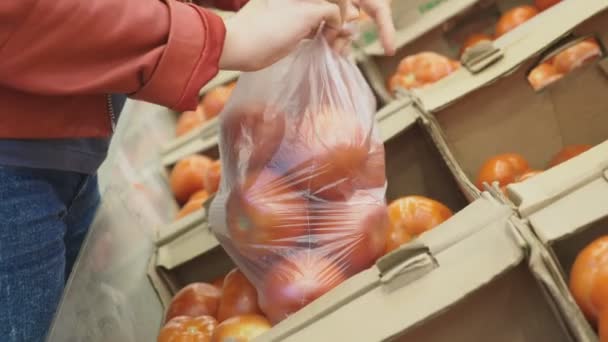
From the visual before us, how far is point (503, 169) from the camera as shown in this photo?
1.13 m

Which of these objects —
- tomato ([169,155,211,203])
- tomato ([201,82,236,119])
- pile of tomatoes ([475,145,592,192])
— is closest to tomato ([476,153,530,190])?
pile of tomatoes ([475,145,592,192])

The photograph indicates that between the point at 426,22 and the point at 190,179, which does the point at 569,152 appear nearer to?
the point at 426,22

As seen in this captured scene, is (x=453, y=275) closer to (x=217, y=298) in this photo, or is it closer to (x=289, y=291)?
(x=289, y=291)

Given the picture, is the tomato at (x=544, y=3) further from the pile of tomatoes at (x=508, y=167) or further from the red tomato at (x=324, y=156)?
the red tomato at (x=324, y=156)

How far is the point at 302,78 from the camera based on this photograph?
0.99 meters

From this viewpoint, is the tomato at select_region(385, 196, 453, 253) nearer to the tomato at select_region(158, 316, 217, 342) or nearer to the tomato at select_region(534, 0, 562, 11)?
the tomato at select_region(158, 316, 217, 342)

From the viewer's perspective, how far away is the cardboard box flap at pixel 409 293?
69cm

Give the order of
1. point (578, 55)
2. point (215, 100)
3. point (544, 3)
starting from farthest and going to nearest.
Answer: point (215, 100) → point (544, 3) → point (578, 55)

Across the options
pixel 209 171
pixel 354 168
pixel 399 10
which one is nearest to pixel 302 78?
pixel 354 168

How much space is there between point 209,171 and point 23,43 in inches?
33.6

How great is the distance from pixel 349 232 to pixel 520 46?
47 centimetres

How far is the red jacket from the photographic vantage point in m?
0.70

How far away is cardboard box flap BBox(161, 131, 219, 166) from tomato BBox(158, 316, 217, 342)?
2.36ft

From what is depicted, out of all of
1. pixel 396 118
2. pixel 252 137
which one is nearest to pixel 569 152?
pixel 396 118
